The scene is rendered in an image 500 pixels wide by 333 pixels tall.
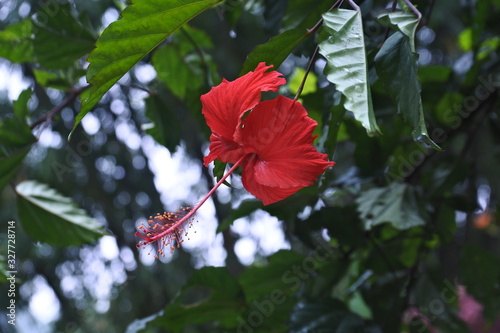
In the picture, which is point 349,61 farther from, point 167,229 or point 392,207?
point 392,207

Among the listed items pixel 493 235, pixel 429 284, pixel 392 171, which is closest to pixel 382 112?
pixel 392 171

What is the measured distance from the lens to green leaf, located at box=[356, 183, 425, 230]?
0.84 metres

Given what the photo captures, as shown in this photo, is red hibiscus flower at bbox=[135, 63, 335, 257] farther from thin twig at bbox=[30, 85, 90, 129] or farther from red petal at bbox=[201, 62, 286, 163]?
thin twig at bbox=[30, 85, 90, 129]

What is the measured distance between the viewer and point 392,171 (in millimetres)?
1146

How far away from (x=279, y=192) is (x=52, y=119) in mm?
636

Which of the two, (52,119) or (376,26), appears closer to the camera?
(376,26)

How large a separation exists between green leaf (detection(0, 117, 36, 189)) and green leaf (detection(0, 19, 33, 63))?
0.15 meters

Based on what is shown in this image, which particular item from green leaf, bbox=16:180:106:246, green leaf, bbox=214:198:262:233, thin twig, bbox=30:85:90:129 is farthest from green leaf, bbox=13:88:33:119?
green leaf, bbox=214:198:262:233

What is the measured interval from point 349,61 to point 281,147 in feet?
0.33

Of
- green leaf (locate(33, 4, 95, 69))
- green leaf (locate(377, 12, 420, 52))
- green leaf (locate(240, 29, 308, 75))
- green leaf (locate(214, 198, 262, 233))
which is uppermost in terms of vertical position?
green leaf (locate(33, 4, 95, 69))

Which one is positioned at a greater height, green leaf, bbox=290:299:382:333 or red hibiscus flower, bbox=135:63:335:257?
red hibiscus flower, bbox=135:63:335:257

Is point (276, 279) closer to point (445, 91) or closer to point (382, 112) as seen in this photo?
point (382, 112)

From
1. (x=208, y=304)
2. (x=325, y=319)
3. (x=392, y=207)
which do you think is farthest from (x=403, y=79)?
(x=208, y=304)

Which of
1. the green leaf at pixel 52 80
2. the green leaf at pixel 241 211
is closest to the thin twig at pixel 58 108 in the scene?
the green leaf at pixel 52 80
